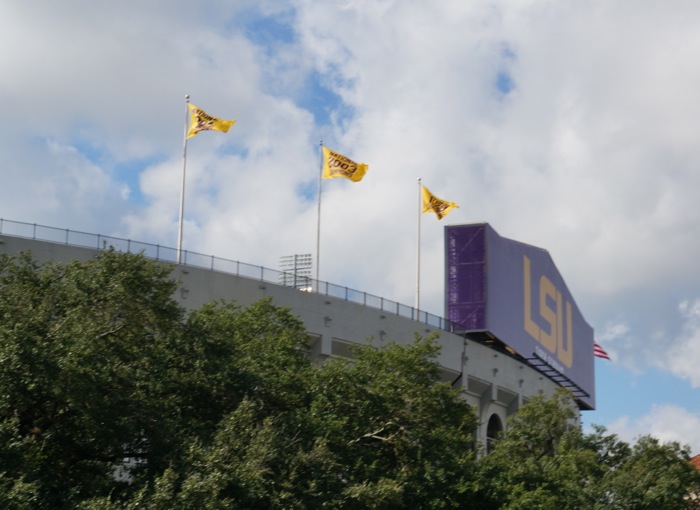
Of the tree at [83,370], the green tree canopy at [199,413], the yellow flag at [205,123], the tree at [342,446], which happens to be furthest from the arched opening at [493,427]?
the tree at [83,370]

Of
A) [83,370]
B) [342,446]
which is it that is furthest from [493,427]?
[83,370]

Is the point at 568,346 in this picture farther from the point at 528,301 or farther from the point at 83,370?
the point at 83,370

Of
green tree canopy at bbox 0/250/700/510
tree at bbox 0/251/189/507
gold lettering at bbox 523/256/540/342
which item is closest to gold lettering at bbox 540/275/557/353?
gold lettering at bbox 523/256/540/342

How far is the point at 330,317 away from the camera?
55750 mm

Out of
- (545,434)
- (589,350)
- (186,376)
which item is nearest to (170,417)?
(186,376)

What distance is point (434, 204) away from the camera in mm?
64312

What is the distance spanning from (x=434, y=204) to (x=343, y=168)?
27.4ft

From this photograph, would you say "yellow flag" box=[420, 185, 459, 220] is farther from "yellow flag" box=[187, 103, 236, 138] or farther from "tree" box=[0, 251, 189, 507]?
"tree" box=[0, 251, 189, 507]

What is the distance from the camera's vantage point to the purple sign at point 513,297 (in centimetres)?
6775

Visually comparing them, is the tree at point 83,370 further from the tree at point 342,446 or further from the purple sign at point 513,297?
the purple sign at point 513,297

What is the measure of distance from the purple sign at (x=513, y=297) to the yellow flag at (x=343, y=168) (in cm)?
1235

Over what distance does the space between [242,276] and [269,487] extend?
25.8m

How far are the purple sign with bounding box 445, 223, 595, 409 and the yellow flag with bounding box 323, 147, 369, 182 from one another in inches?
486

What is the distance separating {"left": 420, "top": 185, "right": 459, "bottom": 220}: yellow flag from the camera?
64125mm
